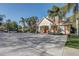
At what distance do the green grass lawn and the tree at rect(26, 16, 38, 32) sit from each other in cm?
64

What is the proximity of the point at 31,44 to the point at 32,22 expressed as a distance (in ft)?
1.29

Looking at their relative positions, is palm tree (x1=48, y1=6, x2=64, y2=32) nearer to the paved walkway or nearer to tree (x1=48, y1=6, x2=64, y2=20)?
tree (x1=48, y1=6, x2=64, y2=20)

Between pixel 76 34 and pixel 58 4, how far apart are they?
619 mm

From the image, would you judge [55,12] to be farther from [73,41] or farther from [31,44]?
[31,44]

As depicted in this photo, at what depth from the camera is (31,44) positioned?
6.37 meters

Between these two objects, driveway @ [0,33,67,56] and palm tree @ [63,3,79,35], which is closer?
palm tree @ [63,3,79,35]

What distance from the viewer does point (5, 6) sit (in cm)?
628

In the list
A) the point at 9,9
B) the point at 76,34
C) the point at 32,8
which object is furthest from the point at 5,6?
the point at 76,34

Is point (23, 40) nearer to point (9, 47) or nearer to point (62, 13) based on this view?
point (9, 47)

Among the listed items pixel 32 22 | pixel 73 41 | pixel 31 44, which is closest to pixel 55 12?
pixel 32 22

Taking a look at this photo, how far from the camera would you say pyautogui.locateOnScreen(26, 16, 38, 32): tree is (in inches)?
249

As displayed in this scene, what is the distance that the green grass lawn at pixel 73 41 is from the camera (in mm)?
6301

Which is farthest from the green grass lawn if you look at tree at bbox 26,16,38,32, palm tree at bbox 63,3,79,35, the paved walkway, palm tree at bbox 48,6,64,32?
tree at bbox 26,16,38,32

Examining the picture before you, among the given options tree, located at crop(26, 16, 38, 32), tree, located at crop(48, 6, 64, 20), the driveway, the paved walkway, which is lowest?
the paved walkway
